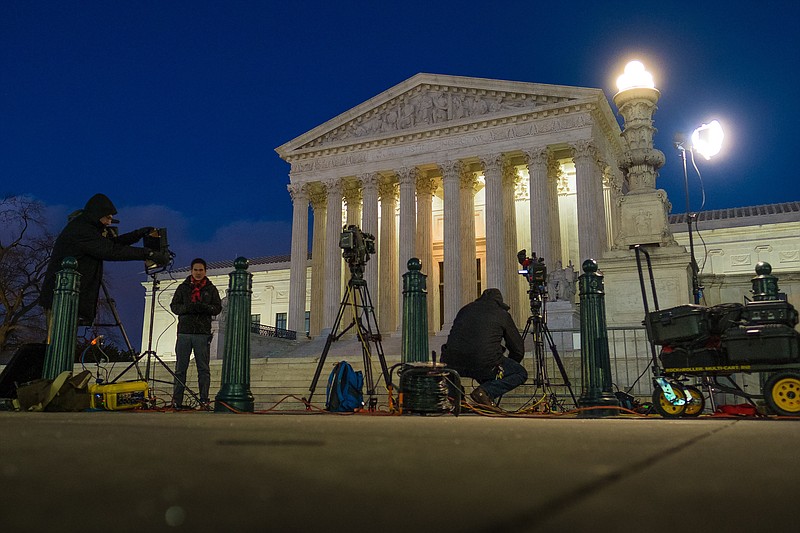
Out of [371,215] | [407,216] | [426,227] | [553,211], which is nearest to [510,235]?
[553,211]

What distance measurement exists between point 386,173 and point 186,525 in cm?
3187

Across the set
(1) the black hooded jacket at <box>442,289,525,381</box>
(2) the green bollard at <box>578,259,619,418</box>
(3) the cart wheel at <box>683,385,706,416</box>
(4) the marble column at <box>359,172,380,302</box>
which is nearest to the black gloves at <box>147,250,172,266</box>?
(1) the black hooded jacket at <box>442,289,525,381</box>

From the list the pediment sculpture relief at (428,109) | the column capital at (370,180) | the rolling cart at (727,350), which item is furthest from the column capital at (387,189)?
the rolling cart at (727,350)

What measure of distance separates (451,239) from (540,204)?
14.4ft

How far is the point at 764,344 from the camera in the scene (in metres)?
5.76

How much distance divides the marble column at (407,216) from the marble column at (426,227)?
72 centimetres

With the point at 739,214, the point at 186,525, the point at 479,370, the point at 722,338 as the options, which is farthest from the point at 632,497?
the point at 739,214

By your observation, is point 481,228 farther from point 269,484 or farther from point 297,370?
point 269,484

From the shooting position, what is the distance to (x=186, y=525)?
73 centimetres

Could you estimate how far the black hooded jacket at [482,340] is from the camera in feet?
24.0

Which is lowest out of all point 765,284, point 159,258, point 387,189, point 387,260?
point 765,284

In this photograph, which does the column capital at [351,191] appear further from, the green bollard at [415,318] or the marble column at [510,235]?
the green bollard at [415,318]

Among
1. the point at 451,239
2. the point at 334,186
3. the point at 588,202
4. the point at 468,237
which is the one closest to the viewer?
the point at 588,202

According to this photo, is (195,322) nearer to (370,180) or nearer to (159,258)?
(159,258)
